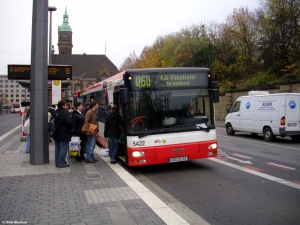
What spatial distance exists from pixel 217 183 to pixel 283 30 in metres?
22.8

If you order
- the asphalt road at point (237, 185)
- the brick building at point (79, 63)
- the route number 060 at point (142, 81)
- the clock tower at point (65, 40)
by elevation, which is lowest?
the asphalt road at point (237, 185)

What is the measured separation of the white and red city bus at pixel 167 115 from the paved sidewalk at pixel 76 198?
102cm

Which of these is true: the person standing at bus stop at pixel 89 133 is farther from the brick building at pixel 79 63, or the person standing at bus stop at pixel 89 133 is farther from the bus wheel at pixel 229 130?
the brick building at pixel 79 63

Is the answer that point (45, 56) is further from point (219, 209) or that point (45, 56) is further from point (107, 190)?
point (219, 209)

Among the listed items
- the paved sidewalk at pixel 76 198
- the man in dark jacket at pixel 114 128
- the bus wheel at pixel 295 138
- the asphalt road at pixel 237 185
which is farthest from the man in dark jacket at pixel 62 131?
the bus wheel at pixel 295 138

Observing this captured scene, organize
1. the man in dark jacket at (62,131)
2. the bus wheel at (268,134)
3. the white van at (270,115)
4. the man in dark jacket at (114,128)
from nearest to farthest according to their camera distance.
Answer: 1. the man in dark jacket at (62,131)
2. the man in dark jacket at (114,128)
3. the white van at (270,115)
4. the bus wheel at (268,134)

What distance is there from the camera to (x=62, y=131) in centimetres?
923

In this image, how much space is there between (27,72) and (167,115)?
479cm

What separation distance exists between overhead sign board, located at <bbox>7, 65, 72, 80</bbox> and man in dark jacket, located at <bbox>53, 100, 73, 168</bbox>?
2.09 metres

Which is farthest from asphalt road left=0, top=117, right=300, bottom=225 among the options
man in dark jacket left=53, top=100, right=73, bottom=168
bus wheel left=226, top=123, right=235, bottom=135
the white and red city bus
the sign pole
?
bus wheel left=226, top=123, right=235, bottom=135

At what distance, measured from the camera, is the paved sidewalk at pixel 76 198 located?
206 inches

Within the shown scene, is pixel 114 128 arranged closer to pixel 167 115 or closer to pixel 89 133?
pixel 89 133

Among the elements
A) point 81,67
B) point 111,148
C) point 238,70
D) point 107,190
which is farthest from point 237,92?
point 81,67

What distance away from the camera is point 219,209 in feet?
19.4
